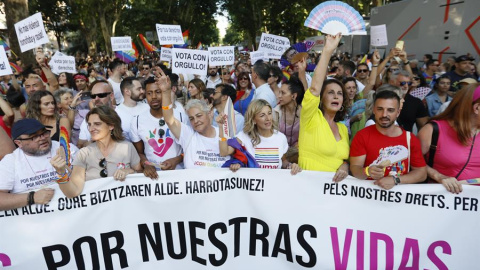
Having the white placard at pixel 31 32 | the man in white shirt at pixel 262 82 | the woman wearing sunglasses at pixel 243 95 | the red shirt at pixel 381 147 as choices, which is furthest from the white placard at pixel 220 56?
the red shirt at pixel 381 147

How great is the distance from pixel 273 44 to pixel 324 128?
5.16m

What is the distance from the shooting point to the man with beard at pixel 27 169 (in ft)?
8.85

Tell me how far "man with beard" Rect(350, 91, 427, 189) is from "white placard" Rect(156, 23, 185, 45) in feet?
18.0

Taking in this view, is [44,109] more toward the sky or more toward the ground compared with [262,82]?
more toward the ground

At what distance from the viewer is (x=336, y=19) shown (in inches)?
125

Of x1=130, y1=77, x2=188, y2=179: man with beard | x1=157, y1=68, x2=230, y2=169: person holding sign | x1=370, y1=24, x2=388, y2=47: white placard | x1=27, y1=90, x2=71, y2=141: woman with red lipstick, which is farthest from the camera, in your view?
x1=370, y1=24, x2=388, y2=47: white placard

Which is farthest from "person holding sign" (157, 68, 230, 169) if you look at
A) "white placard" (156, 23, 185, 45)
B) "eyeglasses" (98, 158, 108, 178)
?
"white placard" (156, 23, 185, 45)

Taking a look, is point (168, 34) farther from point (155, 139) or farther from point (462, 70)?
point (462, 70)

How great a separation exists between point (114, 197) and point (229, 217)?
980 millimetres

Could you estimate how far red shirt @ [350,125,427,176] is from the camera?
2.78m

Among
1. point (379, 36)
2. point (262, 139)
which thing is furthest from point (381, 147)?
point (379, 36)

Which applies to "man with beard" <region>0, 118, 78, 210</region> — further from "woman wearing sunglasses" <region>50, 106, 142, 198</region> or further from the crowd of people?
"woman wearing sunglasses" <region>50, 106, 142, 198</region>

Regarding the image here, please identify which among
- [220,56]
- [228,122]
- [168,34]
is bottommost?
[228,122]

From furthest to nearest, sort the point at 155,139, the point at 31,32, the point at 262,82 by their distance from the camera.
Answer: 1. the point at 31,32
2. the point at 262,82
3. the point at 155,139
